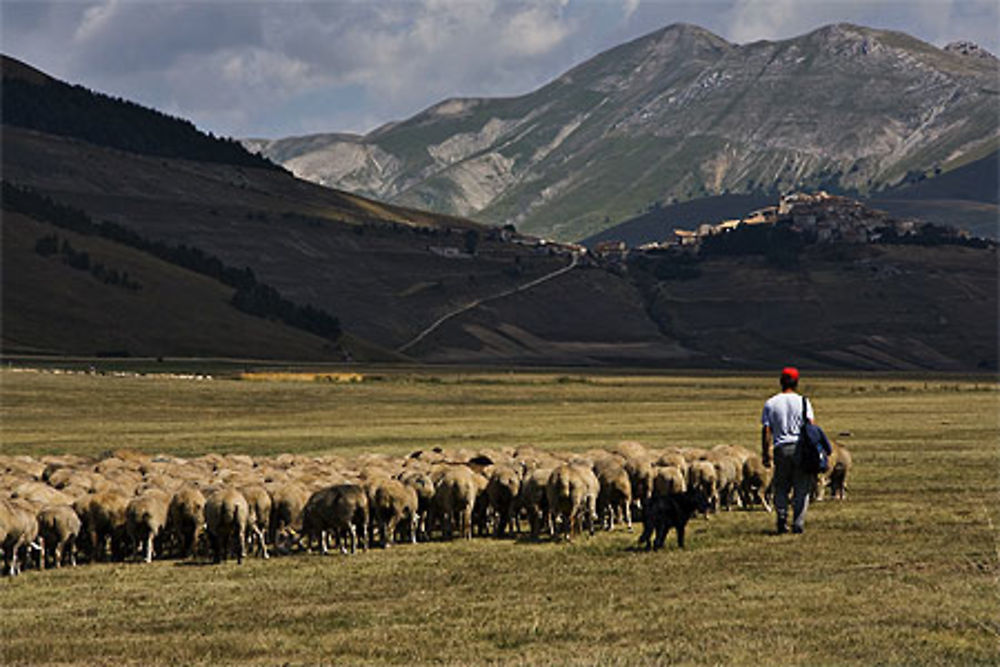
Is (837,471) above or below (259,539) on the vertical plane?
above

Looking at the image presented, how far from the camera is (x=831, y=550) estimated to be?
24.6m

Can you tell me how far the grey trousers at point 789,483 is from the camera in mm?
27062

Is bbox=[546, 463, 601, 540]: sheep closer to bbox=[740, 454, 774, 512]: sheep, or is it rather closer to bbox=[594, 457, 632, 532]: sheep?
bbox=[594, 457, 632, 532]: sheep

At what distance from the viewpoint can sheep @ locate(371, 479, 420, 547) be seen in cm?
2938

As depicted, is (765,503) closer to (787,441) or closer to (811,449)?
(787,441)

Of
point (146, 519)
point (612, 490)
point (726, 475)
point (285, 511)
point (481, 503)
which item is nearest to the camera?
point (146, 519)

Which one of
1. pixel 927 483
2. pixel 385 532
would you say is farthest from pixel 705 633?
pixel 927 483

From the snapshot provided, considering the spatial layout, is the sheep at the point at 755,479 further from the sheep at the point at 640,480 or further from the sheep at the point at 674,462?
the sheep at the point at 640,480

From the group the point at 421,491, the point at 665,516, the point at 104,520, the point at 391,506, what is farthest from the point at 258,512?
the point at 665,516

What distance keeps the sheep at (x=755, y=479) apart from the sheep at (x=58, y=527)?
16637 mm

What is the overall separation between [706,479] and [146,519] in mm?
13341

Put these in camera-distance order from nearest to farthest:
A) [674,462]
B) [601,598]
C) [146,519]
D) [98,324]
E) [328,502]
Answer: [601,598]
[146,519]
[328,502]
[674,462]
[98,324]

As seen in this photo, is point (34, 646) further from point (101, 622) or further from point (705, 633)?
point (705, 633)

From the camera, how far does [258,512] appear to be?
94.3ft
